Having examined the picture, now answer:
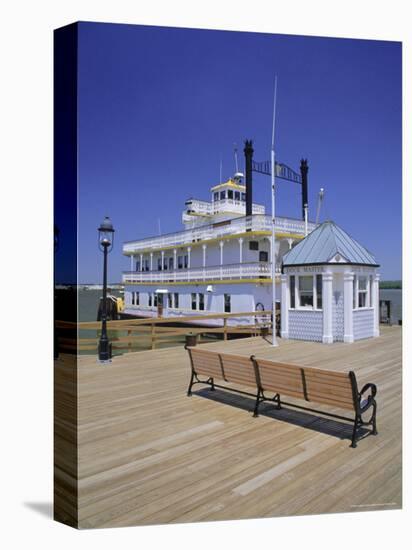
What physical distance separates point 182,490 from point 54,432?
4.36ft

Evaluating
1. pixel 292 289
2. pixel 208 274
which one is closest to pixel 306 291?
pixel 292 289

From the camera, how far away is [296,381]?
4781 millimetres

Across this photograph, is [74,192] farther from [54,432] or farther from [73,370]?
[54,432]

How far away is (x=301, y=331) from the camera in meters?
11.4

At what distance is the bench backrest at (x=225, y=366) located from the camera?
17.6 feet

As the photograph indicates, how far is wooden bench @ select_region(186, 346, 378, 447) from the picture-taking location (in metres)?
4.36

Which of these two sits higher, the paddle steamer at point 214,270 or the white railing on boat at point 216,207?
the white railing on boat at point 216,207

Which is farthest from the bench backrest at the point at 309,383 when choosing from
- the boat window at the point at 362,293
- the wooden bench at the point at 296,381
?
the boat window at the point at 362,293

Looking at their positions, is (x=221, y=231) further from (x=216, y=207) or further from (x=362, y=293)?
(x=362, y=293)

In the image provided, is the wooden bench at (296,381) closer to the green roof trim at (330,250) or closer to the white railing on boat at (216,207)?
the green roof trim at (330,250)

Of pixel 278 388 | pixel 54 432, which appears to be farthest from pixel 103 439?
pixel 278 388

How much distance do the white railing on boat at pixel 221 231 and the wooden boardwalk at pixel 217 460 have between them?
9003mm

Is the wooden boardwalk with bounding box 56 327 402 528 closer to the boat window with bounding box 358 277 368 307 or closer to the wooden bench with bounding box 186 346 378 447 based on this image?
the wooden bench with bounding box 186 346 378 447

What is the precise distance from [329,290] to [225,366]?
19.7ft
